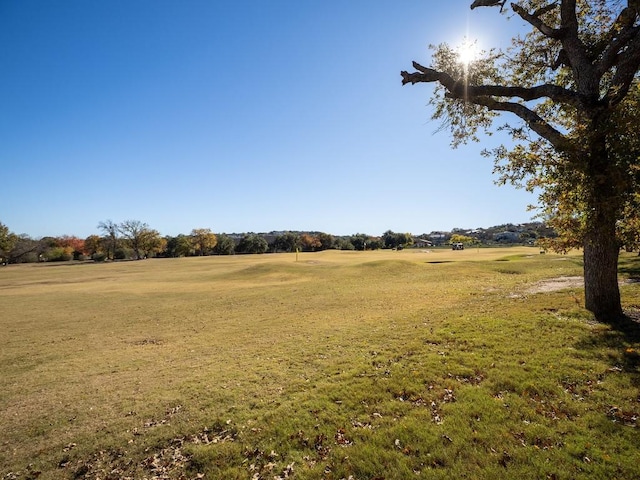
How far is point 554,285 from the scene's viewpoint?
70.9 ft

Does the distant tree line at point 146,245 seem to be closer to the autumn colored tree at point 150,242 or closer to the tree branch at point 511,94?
the autumn colored tree at point 150,242

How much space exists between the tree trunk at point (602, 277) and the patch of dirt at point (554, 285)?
7.72m

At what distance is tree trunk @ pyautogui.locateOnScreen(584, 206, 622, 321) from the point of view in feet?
39.3

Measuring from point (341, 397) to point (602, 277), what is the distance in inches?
452

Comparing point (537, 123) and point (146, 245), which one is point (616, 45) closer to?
point (537, 123)

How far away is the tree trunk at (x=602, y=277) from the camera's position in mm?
11972

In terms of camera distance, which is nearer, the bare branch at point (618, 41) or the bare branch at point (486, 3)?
the bare branch at point (618, 41)

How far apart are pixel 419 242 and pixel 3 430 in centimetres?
19436

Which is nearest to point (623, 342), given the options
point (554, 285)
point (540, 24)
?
point (540, 24)

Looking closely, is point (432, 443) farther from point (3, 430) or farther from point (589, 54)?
point (589, 54)

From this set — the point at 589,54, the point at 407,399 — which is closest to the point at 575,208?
the point at 589,54

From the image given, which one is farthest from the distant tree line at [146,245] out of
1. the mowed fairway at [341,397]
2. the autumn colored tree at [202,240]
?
the mowed fairway at [341,397]

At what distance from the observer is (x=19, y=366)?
14125 mm

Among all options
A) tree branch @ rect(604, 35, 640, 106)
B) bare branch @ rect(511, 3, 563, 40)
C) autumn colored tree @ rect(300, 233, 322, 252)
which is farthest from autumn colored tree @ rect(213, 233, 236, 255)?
tree branch @ rect(604, 35, 640, 106)
